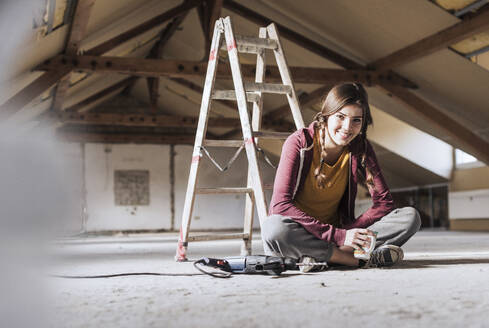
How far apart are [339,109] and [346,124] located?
2.7 inches

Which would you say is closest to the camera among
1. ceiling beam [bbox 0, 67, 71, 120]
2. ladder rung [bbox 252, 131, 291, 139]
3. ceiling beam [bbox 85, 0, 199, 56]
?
ladder rung [bbox 252, 131, 291, 139]

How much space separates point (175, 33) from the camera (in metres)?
9.60

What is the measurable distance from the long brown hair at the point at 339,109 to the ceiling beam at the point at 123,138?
1140 centimetres

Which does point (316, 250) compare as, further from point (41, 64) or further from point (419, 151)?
point (419, 151)

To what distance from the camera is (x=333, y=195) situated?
247 centimetres

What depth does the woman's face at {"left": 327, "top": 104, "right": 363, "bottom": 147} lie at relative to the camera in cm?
227

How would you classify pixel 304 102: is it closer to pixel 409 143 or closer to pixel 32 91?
pixel 409 143

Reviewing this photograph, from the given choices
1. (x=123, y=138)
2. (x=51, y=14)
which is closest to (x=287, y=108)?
(x=123, y=138)

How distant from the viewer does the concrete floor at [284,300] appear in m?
1.23

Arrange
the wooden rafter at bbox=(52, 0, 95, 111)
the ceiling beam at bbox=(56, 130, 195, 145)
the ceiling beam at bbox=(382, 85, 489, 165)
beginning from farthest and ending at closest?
the ceiling beam at bbox=(56, 130, 195, 145), the ceiling beam at bbox=(382, 85, 489, 165), the wooden rafter at bbox=(52, 0, 95, 111)

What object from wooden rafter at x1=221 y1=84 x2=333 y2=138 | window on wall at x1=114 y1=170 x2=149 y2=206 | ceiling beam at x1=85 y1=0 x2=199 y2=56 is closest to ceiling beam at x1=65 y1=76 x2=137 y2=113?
window on wall at x1=114 y1=170 x2=149 y2=206

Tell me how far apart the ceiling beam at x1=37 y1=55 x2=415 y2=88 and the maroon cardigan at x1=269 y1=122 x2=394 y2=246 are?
13.9 feet

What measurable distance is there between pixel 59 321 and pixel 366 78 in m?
6.58

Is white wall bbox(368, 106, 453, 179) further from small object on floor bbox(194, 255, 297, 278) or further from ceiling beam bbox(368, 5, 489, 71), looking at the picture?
small object on floor bbox(194, 255, 297, 278)
